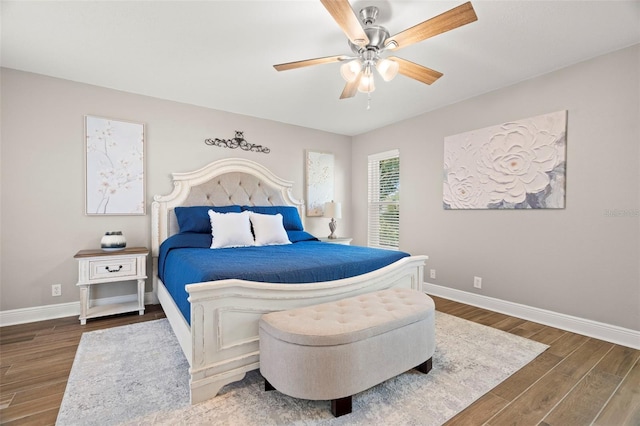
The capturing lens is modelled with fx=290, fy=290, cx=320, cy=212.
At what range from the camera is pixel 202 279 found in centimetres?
173

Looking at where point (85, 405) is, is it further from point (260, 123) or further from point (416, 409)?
point (260, 123)

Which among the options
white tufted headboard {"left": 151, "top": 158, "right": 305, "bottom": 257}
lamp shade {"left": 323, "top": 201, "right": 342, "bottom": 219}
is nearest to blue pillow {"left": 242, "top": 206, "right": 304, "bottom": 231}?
white tufted headboard {"left": 151, "top": 158, "right": 305, "bottom": 257}

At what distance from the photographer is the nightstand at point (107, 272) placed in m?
2.77

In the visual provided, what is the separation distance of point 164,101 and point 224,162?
0.98m

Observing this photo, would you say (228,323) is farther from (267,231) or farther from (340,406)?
(267,231)

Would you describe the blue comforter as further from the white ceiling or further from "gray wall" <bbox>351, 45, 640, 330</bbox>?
the white ceiling

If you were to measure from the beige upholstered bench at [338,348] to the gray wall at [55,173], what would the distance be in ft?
8.46

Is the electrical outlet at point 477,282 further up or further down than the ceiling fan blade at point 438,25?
further down

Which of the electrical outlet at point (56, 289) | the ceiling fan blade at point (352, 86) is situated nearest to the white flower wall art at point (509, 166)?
the ceiling fan blade at point (352, 86)

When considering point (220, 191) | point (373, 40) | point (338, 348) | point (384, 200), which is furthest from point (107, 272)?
point (384, 200)

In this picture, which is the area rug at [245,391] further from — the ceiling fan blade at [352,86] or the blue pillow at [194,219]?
the ceiling fan blade at [352,86]

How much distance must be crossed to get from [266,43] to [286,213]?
7.04ft

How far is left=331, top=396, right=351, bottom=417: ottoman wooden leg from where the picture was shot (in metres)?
1.53

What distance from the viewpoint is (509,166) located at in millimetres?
3080
